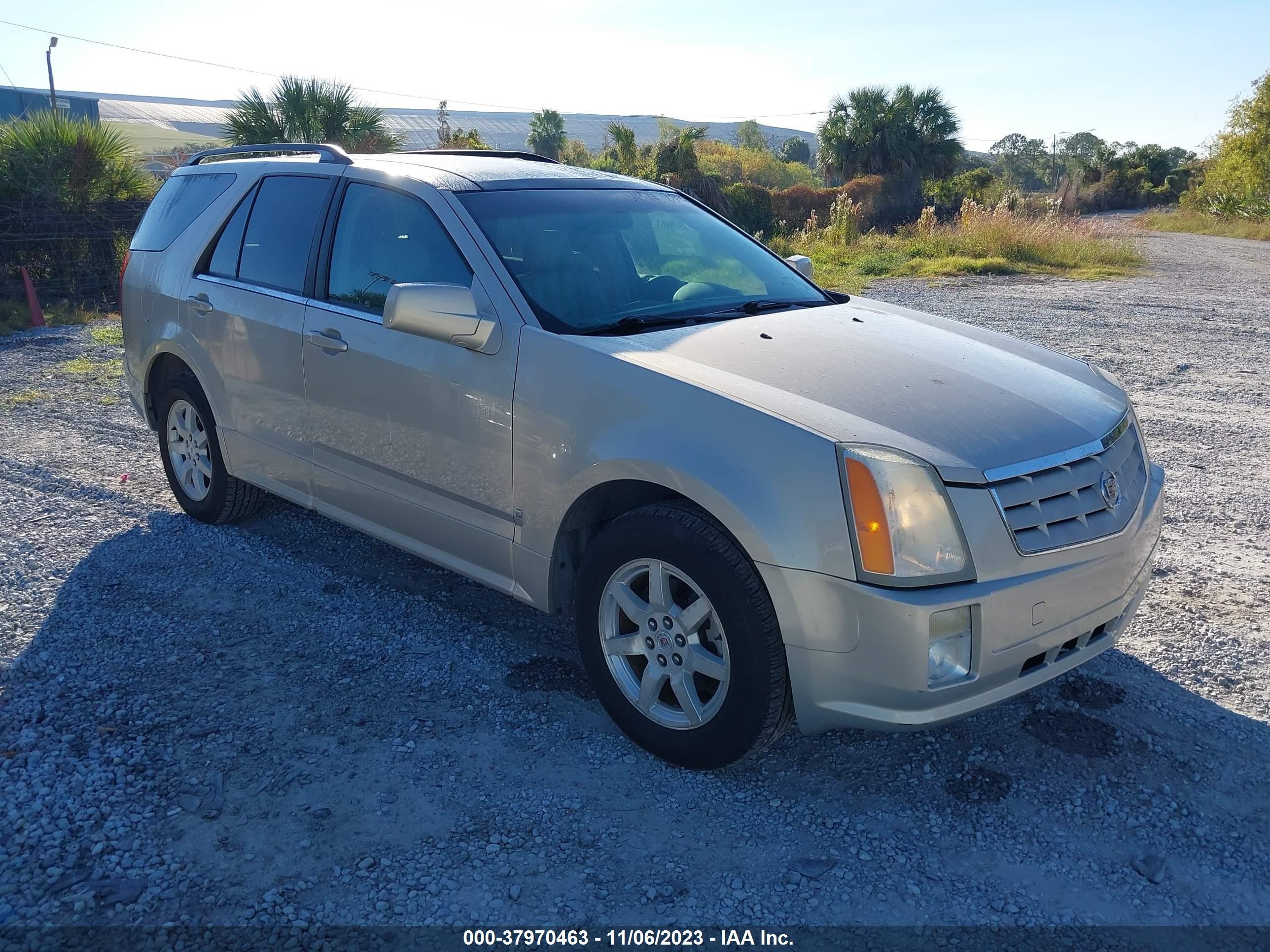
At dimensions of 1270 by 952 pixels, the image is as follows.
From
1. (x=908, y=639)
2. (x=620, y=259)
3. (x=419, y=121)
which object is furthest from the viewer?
(x=419, y=121)

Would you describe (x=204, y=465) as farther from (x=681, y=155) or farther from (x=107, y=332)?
(x=681, y=155)

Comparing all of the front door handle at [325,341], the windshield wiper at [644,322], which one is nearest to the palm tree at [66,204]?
the front door handle at [325,341]

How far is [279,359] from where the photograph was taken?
4352 mm

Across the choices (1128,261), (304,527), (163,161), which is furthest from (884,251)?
(163,161)

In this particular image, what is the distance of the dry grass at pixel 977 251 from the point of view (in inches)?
720

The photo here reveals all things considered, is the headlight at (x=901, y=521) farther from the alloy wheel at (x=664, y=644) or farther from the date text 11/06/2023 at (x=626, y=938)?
the date text 11/06/2023 at (x=626, y=938)

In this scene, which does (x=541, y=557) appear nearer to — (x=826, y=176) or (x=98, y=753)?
(x=98, y=753)

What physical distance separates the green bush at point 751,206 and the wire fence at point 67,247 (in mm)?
23311

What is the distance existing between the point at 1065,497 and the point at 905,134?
132ft

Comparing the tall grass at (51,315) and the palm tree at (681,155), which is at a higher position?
the palm tree at (681,155)

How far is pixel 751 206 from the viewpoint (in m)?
35.3

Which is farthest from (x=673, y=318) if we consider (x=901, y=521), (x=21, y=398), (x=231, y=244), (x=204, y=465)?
(x=21, y=398)

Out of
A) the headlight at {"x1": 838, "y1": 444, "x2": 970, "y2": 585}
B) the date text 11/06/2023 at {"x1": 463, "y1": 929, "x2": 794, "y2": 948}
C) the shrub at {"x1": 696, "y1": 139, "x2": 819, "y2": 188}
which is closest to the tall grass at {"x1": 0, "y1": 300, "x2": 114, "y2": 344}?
the date text 11/06/2023 at {"x1": 463, "y1": 929, "x2": 794, "y2": 948}

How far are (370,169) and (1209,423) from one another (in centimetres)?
627
